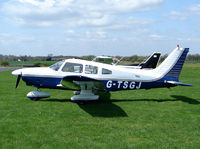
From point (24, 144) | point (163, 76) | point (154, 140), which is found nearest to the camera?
point (24, 144)

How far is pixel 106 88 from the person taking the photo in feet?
29.2

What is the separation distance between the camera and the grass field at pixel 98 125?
4.57m

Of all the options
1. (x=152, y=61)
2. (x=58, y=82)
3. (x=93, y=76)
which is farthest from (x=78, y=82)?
(x=152, y=61)

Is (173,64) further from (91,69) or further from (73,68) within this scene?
(73,68)

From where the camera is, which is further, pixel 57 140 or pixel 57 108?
pixel 57 108

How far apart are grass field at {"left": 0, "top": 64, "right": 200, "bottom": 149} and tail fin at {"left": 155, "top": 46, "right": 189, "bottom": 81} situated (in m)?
1.54

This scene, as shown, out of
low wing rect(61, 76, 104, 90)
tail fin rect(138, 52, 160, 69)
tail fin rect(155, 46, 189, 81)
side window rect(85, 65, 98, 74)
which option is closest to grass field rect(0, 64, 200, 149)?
low wing rect(61, 76, 104, 90)

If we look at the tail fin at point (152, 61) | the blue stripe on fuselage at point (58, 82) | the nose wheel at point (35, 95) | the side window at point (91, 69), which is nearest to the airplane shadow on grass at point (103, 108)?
the blue stripe on fuselage at point (58, 82)

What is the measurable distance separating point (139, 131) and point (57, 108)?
361 cm

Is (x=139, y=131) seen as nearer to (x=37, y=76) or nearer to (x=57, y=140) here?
(x=57, y=140)

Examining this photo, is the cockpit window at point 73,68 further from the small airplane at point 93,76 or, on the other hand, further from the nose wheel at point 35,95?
the nose wheel at point 35,95

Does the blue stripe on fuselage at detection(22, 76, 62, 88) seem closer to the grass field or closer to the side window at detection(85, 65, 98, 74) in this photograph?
the grass field

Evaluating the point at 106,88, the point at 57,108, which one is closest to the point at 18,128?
the point at 57,108

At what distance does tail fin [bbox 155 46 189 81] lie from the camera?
30.8 ft
